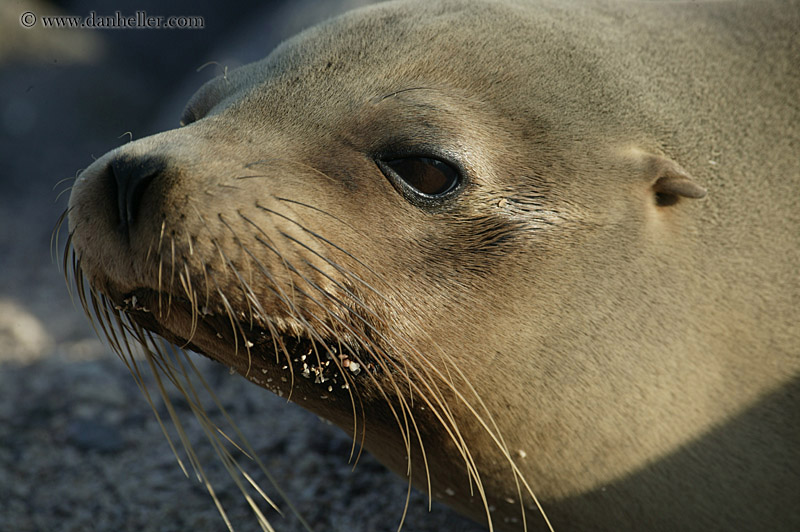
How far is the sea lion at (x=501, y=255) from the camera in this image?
2.12m

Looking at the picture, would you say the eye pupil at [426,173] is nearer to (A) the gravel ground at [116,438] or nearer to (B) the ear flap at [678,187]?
(B) the ear flap at [678,187]

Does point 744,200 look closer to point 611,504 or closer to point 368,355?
point 611,504

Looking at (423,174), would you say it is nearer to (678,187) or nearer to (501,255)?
(501,255)

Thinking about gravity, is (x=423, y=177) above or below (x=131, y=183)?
above

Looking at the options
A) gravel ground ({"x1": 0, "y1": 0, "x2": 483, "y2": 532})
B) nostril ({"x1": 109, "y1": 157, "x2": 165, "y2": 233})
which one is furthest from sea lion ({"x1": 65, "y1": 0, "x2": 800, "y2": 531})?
gravel ground ({"x1": 0, "y1": 0, "x2": 483, "y2": 532})

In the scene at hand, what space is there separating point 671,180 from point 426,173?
716 mm

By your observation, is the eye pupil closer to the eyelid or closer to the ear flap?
the eyelid

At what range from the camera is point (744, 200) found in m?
2.50

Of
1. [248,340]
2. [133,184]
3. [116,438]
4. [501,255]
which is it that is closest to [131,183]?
[133,184]

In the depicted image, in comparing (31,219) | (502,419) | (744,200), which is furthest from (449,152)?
(31,219)

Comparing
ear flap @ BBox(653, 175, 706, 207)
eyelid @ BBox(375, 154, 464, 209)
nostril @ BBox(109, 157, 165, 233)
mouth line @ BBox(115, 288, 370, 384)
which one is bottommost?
mouth line @ BBox(115, 288, 370, 384)

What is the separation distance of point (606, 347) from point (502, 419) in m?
0.36

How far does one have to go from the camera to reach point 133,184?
2.04 meters

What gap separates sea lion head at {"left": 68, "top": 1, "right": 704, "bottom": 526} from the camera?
6.86 feet
